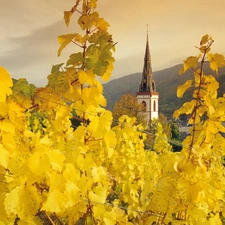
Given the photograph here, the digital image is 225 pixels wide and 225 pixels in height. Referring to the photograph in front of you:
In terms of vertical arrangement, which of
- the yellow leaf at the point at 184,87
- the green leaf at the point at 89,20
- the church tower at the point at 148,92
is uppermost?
the church tower at the point at 148,92

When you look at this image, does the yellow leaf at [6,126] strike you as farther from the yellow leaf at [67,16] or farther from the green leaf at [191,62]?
the green leaf at [191,62]

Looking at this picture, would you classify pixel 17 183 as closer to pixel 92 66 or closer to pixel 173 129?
pixel 92 66

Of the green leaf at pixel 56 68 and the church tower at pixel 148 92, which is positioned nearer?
the green leaf at pixel 56 68

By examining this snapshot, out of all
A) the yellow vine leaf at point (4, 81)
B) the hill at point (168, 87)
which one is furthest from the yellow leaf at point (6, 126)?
the hill at point (168, 87)

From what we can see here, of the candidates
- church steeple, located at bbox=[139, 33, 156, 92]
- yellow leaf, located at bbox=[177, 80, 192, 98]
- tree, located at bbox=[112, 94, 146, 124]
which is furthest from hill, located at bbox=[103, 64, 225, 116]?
yellow leaf, located at bbox=[177, 80, 192, 98]

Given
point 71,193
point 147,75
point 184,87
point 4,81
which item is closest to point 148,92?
point 147,75

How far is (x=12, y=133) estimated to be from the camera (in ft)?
A: 3.18

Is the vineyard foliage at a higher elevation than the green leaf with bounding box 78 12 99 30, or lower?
lower

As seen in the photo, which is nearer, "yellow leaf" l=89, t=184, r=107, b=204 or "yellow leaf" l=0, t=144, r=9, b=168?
"yellow leaf" l=0, t=144, r=9, b=168

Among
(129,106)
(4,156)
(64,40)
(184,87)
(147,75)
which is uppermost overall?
(147,75)

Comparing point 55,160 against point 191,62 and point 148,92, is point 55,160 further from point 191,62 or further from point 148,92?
point 148,92

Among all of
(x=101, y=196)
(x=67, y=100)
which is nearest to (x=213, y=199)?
(x=101, y=196)

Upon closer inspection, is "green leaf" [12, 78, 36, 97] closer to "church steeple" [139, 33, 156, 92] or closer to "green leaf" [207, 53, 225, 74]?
"green leaf" [207, 53, 225, 74]

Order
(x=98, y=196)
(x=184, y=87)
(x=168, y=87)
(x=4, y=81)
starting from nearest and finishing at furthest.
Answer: (x=4, y=81)
(x=98, y=196)
(x=184, y=87)
(x=168, y=87)
